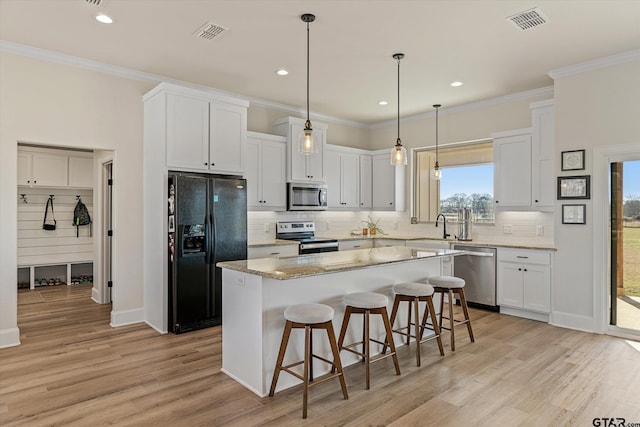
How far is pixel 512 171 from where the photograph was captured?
17.1 ft

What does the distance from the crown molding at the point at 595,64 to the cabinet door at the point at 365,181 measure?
313cm

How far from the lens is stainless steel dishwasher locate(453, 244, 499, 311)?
5.21 m

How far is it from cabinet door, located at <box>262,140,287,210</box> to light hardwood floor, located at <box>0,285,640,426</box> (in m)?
2.10

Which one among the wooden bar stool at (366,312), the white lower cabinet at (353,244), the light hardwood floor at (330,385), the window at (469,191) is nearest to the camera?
the light hardwood floor at (330,385)

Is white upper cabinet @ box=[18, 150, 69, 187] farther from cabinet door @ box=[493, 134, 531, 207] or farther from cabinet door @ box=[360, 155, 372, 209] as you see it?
cabinet door @ box=[493, 134, 531, 207]

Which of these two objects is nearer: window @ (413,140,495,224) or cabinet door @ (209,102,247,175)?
cabinet door @ (209,102,247,175)

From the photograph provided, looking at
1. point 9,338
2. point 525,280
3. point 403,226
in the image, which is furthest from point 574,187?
point 9,338

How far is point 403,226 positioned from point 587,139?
3.16 metres

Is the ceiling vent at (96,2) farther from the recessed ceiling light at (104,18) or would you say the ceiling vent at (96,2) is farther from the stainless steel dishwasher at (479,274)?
the stainless steel dishwasher at (479,274)

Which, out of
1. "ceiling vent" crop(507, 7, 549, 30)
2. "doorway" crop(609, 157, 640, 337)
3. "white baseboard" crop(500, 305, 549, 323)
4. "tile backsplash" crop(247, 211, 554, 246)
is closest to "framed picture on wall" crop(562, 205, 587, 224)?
"doorway" crop(609, 157, 640, 337)

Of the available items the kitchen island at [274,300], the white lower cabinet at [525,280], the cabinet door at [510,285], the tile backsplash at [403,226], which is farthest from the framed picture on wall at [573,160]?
the kitchen island at [274,300]

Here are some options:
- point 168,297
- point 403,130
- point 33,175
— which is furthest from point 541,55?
point 33,175

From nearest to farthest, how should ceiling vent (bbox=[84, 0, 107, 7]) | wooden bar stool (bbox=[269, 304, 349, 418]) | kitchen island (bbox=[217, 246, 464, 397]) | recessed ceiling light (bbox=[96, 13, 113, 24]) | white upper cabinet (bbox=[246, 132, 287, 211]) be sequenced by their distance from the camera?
wooden bar stool (bbox=[269, 304, 349, 418])
kitchen island (bbox=[217, 246, 464, 397])
ceiling vent (bbox=[84, 0, 107, 7])
recessed ceiling light (bbox=[96, 13, 113, 24])
white upper cabinet (bbox=[246, 132, 287, 211])

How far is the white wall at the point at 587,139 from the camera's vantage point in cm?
411
